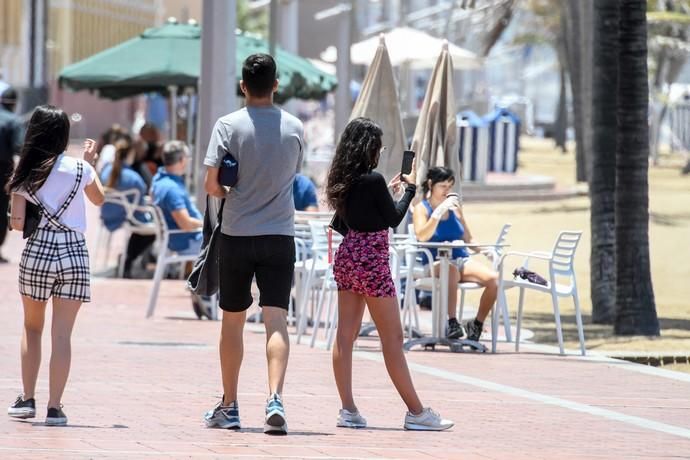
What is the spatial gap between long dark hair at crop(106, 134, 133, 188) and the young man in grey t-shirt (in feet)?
33.4

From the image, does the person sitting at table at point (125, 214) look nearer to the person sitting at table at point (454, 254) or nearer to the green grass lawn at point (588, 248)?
the green grass lawn at point (588, 248)

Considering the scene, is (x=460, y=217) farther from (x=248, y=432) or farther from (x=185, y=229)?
(x=248, y=432)

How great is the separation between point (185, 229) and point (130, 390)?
4853 millimetres

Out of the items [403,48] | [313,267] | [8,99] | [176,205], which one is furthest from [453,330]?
[403,48]

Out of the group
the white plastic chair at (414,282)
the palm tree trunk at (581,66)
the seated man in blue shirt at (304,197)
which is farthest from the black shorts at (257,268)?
the palm tree trunk at (581,66)

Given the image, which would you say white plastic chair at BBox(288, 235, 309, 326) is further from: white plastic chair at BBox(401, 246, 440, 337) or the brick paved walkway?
white plastic chair at BBox(401, 246, 440, 337)

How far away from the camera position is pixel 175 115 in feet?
80.6

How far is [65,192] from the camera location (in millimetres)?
8281

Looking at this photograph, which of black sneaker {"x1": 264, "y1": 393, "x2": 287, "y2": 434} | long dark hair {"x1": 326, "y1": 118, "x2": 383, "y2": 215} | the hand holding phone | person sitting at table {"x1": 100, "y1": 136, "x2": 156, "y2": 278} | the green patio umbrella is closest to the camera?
black sneaker {"x1": 264, "y1": 393, "x2": 287, "y2": 434}

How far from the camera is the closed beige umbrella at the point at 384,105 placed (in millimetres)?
13445

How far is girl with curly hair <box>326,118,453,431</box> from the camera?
8.32m

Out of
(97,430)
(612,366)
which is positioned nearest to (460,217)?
(612,366)

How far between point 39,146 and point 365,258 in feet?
5.43

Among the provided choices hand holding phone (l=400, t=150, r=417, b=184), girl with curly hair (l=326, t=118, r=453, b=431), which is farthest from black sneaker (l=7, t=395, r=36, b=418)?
hand holding phone (l=400, t=150, r=417, b=184)
